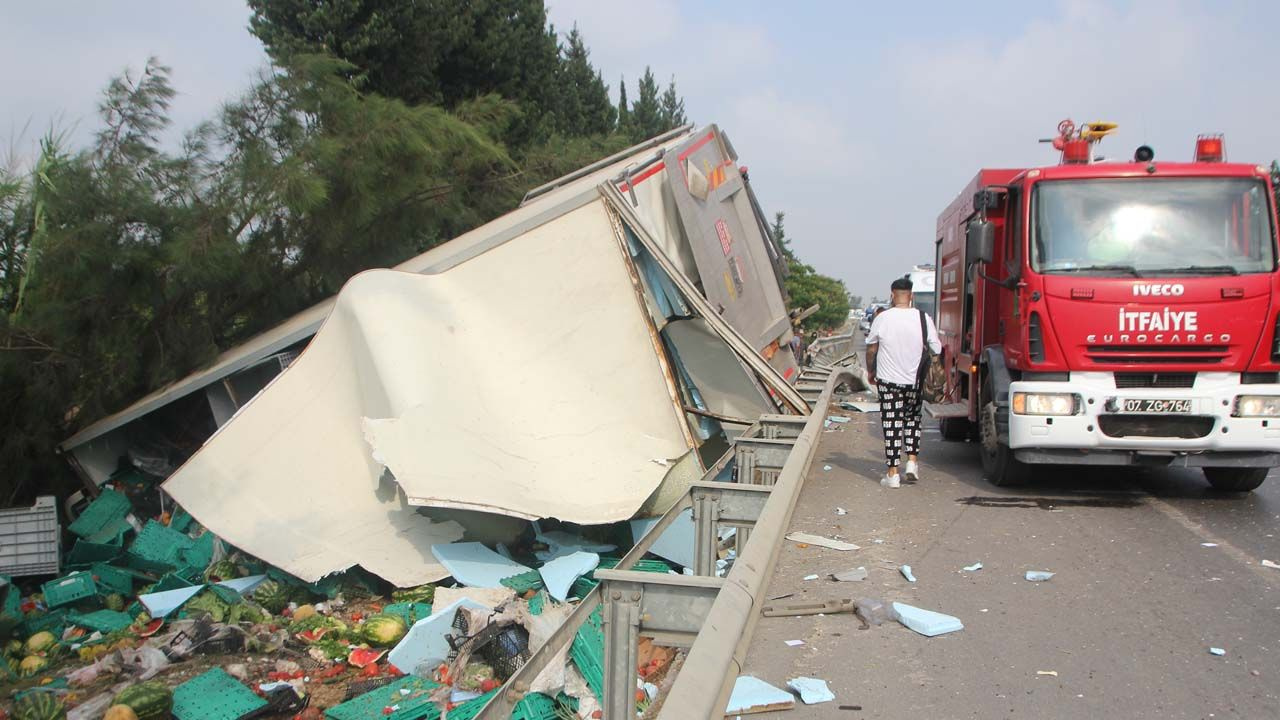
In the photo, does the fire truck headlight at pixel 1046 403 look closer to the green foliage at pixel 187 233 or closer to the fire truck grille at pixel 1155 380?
the fire truck grille at pixel 1155 380

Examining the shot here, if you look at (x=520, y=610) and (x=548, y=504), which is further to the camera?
(x=548, y=504)

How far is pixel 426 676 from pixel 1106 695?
340 cm

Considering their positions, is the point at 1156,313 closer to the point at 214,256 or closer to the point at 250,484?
the point at 250,484

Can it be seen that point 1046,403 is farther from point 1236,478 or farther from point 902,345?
point 1236,478

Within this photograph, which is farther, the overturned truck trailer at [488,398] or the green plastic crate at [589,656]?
the overturned truck trailer at [488,398]

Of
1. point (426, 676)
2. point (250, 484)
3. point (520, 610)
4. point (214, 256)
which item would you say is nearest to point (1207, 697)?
point (520, 610)

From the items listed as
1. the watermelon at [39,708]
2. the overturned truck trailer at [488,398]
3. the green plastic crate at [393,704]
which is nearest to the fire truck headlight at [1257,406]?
the overturned truck trailer at [488,398]

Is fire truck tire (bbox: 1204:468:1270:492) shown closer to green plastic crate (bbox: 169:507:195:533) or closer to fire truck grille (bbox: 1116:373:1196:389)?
fire truck grille (bbox: 1116:373:1196:389)

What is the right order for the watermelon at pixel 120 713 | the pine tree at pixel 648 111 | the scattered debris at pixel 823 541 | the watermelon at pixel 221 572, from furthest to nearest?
the pine tree at pixel 648 111 < the watermelon at pixel 221 572 < the scattered debris at pixel 823 541 < the watermelon at pixel 120 713

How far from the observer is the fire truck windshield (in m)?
7.14

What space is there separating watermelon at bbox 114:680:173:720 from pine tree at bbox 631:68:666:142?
25182mm

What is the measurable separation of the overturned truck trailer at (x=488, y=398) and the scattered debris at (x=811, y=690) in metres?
2.20

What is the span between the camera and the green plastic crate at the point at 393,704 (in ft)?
15.4

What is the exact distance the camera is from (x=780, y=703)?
386cm
